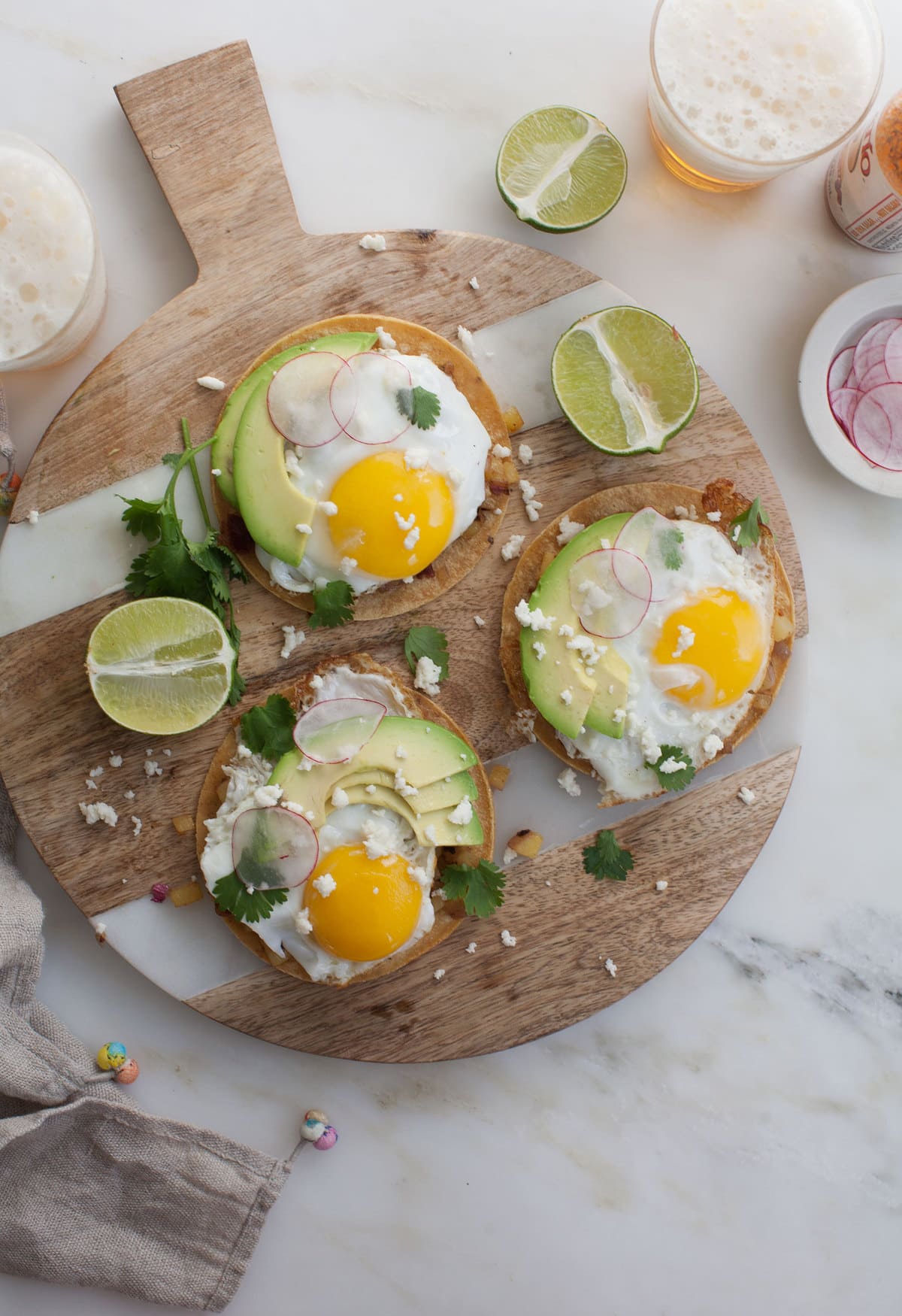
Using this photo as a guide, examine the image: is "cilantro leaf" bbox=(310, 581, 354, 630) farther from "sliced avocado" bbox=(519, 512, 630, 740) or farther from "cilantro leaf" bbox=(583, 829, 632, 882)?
"cilantro leaf" bbox=(583, 829, 632, 882)

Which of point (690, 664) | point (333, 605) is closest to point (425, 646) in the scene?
point (333, 605)

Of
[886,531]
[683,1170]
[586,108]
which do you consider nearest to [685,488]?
[886,531]

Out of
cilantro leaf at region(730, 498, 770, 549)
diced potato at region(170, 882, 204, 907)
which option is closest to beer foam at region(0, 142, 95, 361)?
diced potato at region(170, 882, 204, 907)

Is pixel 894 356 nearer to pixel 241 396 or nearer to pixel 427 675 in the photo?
pixel 427 675

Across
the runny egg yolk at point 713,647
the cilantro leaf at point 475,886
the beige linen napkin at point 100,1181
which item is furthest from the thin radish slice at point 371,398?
the beige linen napkin at point 100,1181

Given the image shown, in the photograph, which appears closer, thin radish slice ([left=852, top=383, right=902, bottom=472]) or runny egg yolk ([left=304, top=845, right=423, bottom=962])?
runny egg yolk ([left=304, top=845, right=423, bottom=962])
